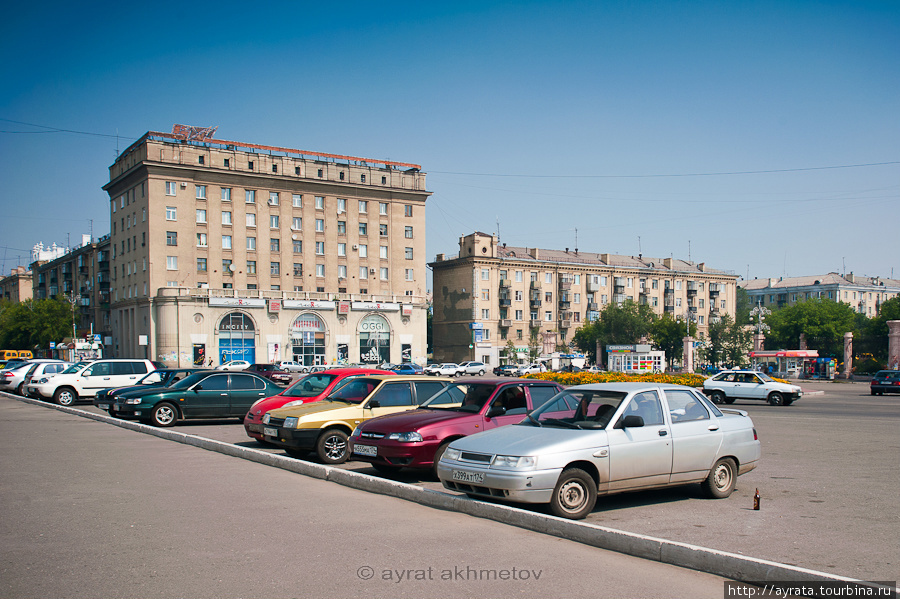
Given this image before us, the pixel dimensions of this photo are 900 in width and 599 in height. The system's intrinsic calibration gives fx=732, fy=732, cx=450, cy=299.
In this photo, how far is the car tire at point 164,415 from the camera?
63.2 feet

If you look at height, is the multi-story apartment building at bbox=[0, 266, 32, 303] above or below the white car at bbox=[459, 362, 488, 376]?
above

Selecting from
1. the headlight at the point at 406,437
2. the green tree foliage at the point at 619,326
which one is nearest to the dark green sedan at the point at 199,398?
the headlight at the point at 406,437

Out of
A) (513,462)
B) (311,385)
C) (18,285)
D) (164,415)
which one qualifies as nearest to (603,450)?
(513,462)

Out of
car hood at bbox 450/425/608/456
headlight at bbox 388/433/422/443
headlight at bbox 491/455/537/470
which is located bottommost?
headlight at bbox 388/433/422/443

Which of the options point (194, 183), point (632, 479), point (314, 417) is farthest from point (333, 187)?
point (632, 479)

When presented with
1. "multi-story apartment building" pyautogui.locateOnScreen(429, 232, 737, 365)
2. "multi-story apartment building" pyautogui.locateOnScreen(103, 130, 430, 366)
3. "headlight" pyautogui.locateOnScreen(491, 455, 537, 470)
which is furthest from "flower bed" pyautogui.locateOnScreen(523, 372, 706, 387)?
"multi-story apartment building" pyautogui.locateOnScreen(429, 232, 737, 365)

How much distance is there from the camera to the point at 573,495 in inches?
320

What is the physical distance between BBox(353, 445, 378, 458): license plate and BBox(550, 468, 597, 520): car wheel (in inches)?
138

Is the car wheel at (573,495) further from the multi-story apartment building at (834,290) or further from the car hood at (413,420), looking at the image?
the multi-story apartment building at (834,290)

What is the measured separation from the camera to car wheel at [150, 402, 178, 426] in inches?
759

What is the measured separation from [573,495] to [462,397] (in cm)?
457

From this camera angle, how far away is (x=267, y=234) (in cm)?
7788

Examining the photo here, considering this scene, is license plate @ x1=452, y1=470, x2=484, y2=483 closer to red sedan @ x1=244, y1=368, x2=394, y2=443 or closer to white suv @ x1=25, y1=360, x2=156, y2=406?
red sedan @ x1=244, y1=368, x2=394, y2=443

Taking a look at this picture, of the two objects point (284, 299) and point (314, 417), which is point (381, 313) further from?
point (314, 417)
